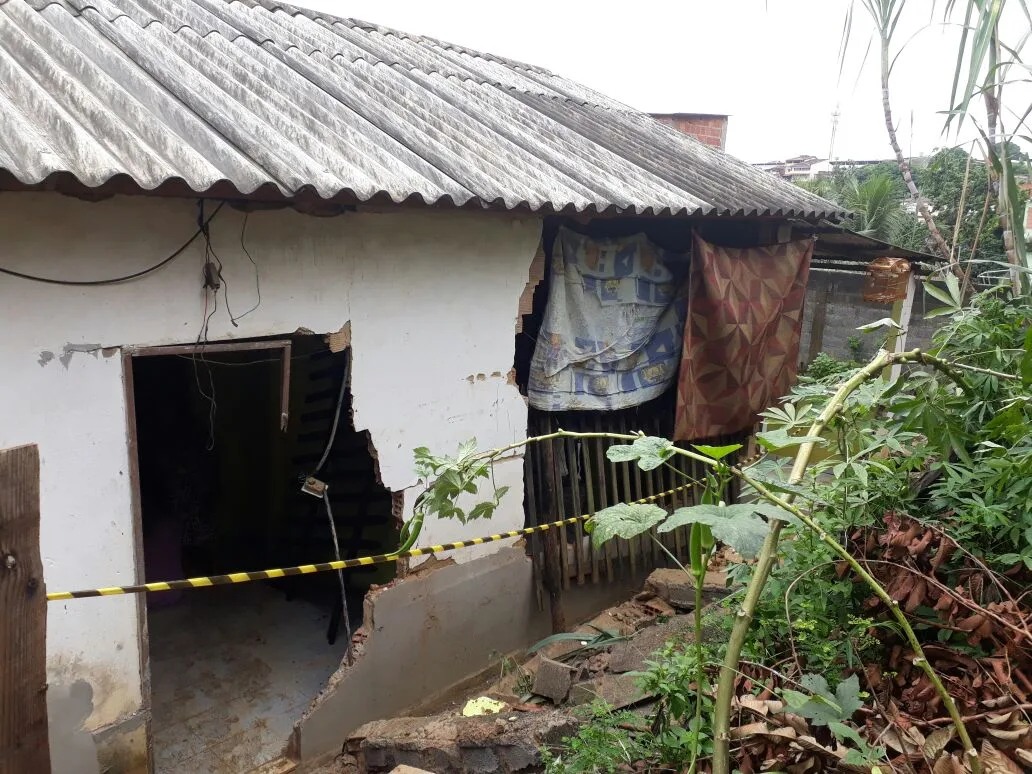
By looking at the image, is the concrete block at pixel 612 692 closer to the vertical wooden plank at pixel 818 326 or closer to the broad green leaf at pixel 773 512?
the broad green leaf at pixel 773 512

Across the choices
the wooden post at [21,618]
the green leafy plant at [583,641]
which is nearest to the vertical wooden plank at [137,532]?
the wooden post at [21,618]

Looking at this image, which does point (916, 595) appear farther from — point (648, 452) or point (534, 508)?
point (534, 508)

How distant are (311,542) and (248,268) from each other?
307 centimetres

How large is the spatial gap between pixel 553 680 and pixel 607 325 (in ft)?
8.41

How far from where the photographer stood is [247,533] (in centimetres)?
673

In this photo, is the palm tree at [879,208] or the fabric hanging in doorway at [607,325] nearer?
the fabric hanging in doorway at [607,325]

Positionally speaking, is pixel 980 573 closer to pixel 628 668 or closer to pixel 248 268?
pixel 628 668

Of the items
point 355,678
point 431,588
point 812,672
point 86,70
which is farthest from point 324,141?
point 812,672

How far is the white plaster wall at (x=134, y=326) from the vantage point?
3.24 metres

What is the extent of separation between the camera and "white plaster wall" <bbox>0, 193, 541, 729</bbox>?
10.6 ft

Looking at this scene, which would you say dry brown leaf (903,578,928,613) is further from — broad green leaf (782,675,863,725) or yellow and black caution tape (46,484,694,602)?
yellow and black caution tape (46,484,694,602)

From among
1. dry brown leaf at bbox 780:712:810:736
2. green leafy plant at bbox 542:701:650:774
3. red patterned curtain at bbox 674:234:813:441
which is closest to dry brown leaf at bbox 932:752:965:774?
dry brown leaf at bbox 780:712:810:736

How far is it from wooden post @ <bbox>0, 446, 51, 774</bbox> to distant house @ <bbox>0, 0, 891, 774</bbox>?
5.14ft

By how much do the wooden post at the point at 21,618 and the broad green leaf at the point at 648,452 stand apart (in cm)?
146
